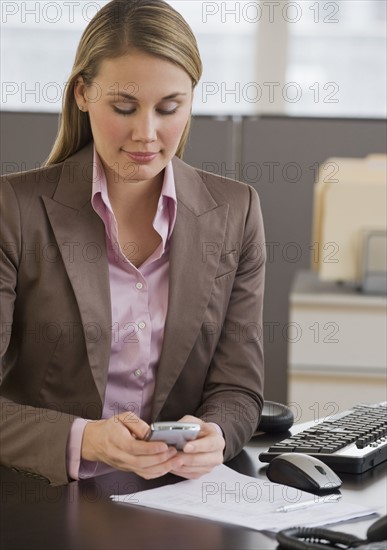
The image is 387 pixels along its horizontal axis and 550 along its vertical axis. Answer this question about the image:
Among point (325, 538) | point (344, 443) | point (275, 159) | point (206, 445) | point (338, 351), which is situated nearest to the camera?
point (325, 538)

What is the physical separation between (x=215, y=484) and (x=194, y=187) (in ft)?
1.91

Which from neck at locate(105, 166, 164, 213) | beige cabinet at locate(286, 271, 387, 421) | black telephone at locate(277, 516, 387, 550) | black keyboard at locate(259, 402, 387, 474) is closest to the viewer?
black telephone at locate(277, 516, 387, 550)

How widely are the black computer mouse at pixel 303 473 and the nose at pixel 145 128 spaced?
0.53 metres

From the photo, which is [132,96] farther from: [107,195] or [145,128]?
[107,195]

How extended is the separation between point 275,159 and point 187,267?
5.36 ft

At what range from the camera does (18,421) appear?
1.44 metres

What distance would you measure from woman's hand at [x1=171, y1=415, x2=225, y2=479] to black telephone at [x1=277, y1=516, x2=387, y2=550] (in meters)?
0.25

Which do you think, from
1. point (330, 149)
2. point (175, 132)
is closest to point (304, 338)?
point (330, 149)

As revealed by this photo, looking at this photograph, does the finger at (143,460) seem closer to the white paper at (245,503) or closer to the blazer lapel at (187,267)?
the white paper at (245,503)

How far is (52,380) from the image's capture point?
1.59 m

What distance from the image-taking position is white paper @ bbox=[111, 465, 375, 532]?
119cm

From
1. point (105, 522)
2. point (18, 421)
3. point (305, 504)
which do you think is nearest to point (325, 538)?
point (305, 504)

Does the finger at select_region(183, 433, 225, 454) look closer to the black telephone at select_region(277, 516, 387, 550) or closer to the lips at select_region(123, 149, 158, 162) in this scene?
the black telephone at select_region(277, 516, 387, 550)

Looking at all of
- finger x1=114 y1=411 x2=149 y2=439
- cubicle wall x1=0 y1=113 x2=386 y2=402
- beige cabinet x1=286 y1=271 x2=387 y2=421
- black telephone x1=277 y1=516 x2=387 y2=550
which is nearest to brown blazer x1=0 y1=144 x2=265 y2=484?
finger x1=114 y1=411 x2=149 y2=439
